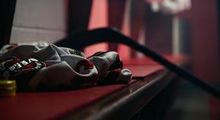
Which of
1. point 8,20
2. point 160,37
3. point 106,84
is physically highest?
point 8,20

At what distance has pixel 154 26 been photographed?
4133 mm

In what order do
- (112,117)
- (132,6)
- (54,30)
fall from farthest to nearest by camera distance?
(132,6), (54,30), (112,117)

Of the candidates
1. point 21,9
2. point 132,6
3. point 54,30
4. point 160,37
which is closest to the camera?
point 21,9

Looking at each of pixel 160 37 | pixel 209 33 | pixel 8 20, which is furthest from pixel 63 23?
pixel 160 37

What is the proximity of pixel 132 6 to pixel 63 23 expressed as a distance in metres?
1.68

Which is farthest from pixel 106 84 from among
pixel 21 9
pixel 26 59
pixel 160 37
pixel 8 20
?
pixel 160 37

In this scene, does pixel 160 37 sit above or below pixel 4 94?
below

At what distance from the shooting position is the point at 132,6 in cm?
309

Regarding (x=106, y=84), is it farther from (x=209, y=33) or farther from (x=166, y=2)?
(x=166, y=2)

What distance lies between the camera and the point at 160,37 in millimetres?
4191

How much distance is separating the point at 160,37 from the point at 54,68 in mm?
3753

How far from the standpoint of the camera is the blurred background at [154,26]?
1.25m

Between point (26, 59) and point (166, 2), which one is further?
point (166, 2)

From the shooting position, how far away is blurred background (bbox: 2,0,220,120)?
49.4 inches
